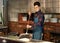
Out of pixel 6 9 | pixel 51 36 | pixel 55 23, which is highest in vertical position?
pixel 6 9

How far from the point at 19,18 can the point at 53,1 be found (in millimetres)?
1374

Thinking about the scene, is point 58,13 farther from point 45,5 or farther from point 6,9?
point 6,9

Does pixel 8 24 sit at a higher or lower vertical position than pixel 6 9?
lower

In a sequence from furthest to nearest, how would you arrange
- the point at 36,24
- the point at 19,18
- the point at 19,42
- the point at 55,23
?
the point at 19,18, the point at 55,23, the point at 36,24, the point at 19,42

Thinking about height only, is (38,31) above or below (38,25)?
below

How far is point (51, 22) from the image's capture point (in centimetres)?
568

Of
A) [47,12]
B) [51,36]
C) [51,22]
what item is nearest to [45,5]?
[47,12]

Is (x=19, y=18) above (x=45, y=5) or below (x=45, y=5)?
below

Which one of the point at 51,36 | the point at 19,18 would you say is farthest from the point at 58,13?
the point at 19,18

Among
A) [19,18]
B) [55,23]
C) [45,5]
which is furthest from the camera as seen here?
[19,18]

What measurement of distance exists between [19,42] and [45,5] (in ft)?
10.6

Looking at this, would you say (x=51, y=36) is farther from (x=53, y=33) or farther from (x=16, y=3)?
(x=16, y=3)

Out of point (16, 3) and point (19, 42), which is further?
point (16, 3)

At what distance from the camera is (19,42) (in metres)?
2.96
